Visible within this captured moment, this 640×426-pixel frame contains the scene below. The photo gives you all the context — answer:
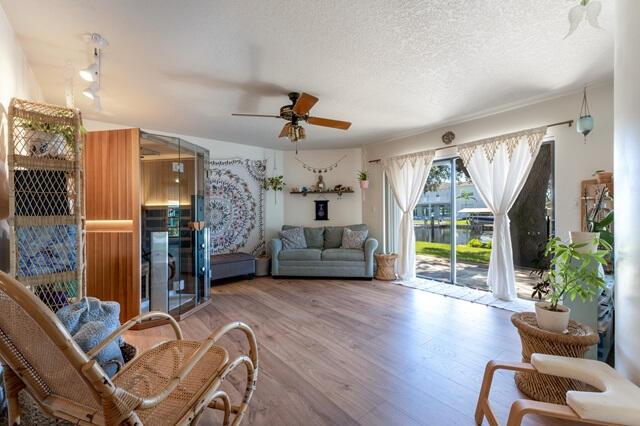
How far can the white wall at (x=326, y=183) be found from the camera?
5523mm

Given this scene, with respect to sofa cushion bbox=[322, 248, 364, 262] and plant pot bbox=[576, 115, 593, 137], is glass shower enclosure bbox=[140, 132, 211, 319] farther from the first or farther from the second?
plant pot bbox=[576, 115, 593, 137]

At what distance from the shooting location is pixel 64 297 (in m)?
1.82

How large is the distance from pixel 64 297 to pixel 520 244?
15.7ft

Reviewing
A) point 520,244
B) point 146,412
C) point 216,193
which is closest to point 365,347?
point 146,412

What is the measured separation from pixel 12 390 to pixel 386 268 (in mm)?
4327

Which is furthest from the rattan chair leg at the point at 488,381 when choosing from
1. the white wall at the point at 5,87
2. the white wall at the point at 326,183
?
the white wall at the point at 326,183

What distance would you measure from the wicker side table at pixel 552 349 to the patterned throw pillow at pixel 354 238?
125 inches

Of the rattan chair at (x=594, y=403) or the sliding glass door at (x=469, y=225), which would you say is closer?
the rattan chair at (x=594, y=403)

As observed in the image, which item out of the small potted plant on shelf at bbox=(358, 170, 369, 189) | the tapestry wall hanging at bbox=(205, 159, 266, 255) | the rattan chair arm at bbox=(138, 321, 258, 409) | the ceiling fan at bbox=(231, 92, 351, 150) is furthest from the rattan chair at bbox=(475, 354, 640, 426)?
the tapestry wall hanging at bbox=(205, 159, 266, 255)

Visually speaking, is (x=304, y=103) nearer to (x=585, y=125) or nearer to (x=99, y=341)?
(x=99, y=341)

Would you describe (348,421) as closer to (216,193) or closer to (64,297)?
(64,297)

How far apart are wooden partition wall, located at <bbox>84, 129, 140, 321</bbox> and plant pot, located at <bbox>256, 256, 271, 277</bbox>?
2264mm

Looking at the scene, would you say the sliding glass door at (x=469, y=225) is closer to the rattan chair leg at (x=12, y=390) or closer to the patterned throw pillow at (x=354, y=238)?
the patterned throw pillow at (x=354, y=238)

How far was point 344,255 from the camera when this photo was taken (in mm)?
4668
